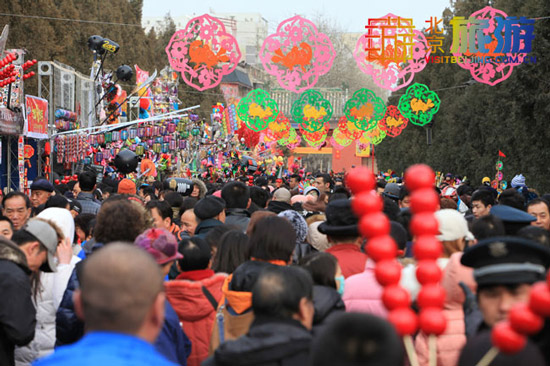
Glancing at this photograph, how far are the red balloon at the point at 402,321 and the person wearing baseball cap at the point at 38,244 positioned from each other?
2953 millimetres

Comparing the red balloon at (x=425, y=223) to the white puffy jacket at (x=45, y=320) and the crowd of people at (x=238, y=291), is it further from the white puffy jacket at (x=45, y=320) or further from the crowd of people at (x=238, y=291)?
the white puffy jacket at (x=45, y=320)

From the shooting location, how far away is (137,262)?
2330 mm

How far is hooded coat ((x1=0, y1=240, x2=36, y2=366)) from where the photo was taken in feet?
13.8

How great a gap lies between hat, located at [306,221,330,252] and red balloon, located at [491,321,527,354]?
15.1 ft

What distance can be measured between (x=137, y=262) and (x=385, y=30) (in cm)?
1441

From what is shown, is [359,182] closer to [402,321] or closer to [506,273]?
[402,321]

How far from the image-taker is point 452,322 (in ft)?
13.5

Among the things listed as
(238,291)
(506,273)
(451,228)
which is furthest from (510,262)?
(238,291)

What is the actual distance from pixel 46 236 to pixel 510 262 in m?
2.91

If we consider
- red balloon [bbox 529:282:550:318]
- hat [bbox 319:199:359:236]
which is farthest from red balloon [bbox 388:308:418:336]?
hat [bbox 319:199:359:236]

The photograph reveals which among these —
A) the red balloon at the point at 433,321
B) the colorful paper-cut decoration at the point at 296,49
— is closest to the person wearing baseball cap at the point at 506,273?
the red balloon at the point at 433,321

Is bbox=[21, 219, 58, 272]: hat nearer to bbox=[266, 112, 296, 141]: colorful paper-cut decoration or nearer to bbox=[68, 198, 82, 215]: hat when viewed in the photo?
bbox=[68, 198, 82, 215]: hat

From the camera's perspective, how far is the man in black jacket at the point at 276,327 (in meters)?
3.35

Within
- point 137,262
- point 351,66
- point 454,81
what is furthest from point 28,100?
point 351,66
